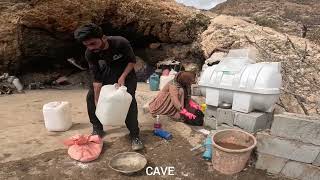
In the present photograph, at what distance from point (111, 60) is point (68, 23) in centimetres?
491

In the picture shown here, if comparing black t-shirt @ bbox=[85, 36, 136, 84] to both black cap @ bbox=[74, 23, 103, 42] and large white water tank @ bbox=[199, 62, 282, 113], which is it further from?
large white water tank @ bbox=[199, 62, 282, 113]

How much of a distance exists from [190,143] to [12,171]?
227cm

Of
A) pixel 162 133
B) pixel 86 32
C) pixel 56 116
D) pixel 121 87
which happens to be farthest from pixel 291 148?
pixel 56 116

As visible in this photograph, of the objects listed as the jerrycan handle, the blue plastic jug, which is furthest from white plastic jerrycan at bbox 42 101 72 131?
the blue plastic jug

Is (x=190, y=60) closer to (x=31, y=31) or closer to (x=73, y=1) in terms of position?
(x=73, y=1)

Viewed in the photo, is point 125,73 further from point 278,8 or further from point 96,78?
point 278,8

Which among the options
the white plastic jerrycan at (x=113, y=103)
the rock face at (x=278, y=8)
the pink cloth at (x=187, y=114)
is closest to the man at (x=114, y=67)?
the white plastic jerrycan at (x=113, y=103)

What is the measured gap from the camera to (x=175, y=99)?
5.00 meters

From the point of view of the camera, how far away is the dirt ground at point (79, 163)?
3506 mm

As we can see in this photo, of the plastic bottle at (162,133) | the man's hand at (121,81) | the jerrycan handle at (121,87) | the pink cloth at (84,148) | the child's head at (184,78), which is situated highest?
the man's hand at (121,81)

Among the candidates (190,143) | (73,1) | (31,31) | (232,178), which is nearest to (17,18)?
(31,31)

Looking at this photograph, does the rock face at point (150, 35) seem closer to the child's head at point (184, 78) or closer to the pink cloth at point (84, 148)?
the child's head at point (184, 78)

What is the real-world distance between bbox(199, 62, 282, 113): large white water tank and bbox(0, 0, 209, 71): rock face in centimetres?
521

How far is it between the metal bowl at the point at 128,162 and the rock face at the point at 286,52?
2671 mm
